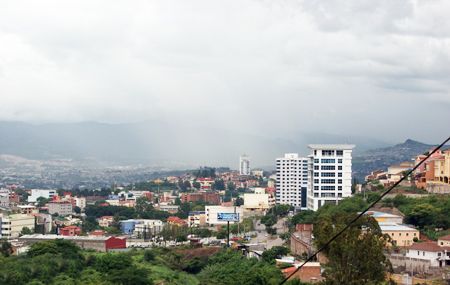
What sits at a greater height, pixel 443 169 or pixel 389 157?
pixel 389 157

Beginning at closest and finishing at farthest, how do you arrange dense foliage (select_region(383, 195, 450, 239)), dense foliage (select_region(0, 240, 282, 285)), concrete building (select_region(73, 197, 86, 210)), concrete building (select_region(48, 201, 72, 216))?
dense foliage (select_region(0, 240, 282, 285)) → dense foliage (select_region(383, 195, 450, 239)) → concrete building (select_region(48, 201, 72, 216)) → concrete building (select_region(73, 197, 86, 210))

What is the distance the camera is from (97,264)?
997 inches

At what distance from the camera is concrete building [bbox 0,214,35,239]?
145 ft

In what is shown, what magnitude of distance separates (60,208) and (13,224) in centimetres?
1630

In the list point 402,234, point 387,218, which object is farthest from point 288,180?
point 402,234

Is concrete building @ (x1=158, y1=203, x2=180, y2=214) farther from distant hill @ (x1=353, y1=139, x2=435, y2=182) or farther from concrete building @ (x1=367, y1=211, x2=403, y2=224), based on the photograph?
distant hill @ (x1=353, y1=139, x2=435, y2=182)

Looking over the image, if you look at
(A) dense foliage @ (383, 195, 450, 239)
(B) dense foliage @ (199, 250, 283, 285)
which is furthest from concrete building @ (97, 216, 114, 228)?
(A) dense foliage @ (383, 195, 450, 239)

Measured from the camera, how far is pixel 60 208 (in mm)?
60906

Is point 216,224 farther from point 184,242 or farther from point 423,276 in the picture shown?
point 423,276

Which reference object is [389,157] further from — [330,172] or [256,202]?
[330,172]

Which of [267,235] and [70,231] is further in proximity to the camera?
[70,231]

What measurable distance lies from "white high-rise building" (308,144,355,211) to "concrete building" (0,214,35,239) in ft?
50.4

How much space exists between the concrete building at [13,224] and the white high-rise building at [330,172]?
15.3m

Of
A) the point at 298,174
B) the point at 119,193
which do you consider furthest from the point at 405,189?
the point at 119,193
